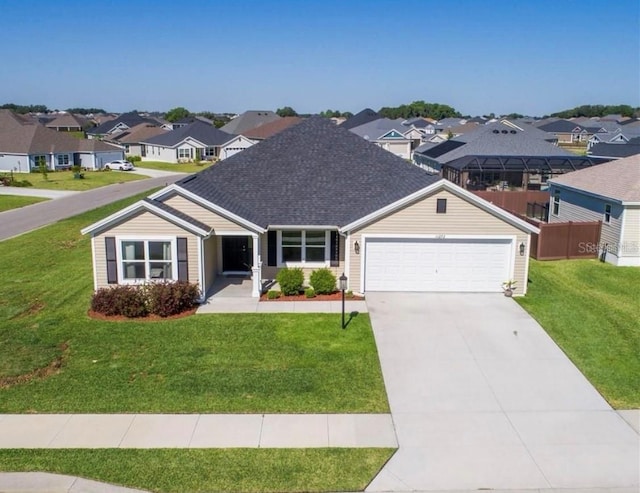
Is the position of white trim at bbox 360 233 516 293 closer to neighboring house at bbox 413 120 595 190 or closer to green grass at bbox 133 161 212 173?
neighboring house at bbox 413 120 595 190

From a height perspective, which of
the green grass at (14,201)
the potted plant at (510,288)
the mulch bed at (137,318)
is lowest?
the mulch bed at (137,318)

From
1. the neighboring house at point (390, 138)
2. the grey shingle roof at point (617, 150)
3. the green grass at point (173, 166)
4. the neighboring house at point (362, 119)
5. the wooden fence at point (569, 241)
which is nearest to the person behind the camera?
the wooden fence at point (569, 241)

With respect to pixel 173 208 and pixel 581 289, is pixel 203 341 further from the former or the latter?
pixel 581 289

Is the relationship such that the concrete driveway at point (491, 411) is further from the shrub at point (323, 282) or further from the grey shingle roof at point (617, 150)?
the grey shingle roof at point (617, 150)

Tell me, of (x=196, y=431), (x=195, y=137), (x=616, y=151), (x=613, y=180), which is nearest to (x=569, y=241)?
(x=613, y=180)

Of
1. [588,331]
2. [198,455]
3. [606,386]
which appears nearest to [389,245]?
[588,331]

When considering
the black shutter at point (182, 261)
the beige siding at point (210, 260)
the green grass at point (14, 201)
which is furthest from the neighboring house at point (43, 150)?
the black shutter at point (182, 261)

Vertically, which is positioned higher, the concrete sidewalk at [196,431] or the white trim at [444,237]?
the white trim at [444,237]

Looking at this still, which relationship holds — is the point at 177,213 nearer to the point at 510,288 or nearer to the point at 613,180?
the point at 510,288
